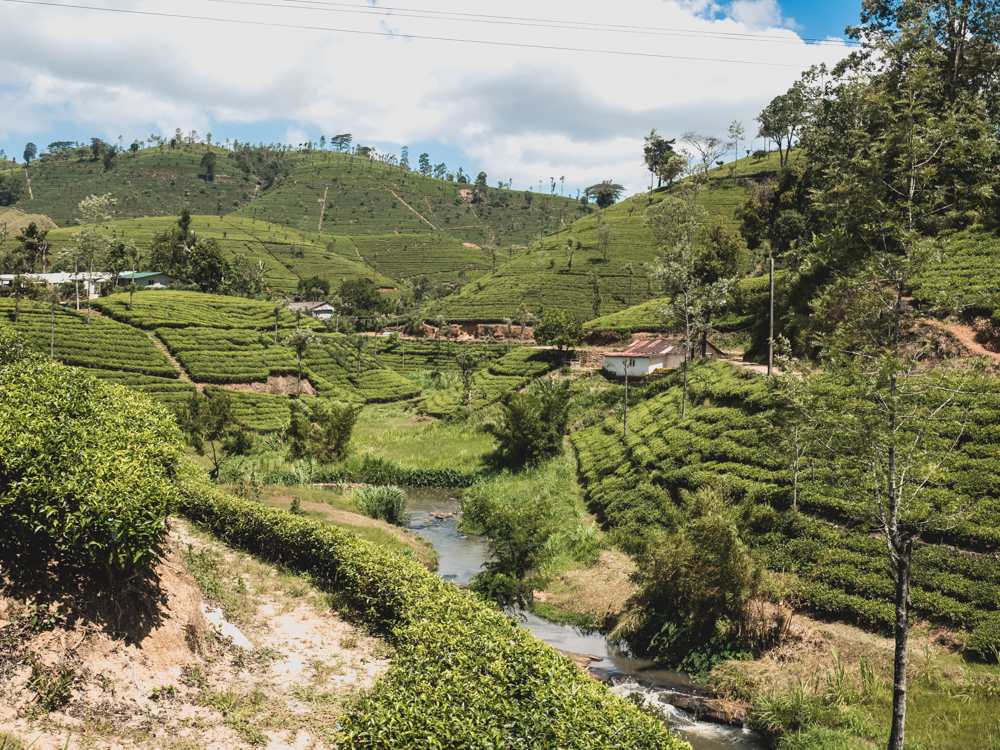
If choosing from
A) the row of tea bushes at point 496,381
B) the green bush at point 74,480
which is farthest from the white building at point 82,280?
the green bush at point 74,480

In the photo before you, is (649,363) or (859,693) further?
(649,363)

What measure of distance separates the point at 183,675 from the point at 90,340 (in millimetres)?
52891

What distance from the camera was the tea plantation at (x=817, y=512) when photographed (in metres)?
15.4

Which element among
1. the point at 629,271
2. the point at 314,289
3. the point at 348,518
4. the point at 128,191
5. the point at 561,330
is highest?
the point at 128,191

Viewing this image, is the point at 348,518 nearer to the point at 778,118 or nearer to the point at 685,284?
the point at 685,284

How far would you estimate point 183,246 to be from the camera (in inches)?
3460

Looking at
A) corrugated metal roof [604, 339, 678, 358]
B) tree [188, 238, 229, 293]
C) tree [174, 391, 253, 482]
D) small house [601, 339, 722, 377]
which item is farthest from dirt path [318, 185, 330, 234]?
tree [174, 391, 253, 482]

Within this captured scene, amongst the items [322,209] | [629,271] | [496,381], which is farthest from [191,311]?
[322,209]

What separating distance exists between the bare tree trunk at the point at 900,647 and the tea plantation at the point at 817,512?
28.1 inches

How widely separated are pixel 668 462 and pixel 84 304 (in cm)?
6634

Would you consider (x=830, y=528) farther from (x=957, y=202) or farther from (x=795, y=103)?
(x=795, y=103)

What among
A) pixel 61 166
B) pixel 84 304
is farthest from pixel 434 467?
pixel 61 166

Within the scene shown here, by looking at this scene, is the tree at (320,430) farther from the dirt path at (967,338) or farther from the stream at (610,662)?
the dirt path at (967,338)

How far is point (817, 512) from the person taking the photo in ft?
63.9
